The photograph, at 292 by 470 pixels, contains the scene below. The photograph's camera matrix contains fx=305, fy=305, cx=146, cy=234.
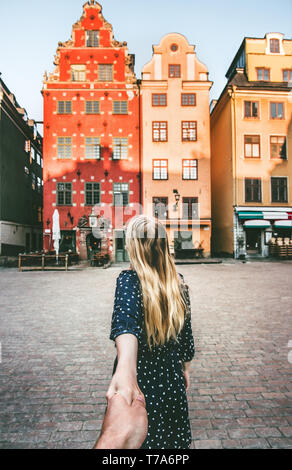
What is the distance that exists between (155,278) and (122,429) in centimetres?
81

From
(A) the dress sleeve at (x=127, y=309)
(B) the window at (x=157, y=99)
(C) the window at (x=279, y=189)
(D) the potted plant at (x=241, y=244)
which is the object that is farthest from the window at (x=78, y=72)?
(A) the dress sleeve at (x=127, y=309)

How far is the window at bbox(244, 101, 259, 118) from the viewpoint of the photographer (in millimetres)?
27203

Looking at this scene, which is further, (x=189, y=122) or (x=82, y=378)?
(x=189, y=122)

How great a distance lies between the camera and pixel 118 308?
1566 millimetres

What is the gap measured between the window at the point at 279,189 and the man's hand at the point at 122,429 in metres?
28.8

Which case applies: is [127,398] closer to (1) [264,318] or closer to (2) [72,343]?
(2) [72,343]

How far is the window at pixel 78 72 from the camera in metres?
27.2

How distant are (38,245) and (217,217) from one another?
22.0 meters

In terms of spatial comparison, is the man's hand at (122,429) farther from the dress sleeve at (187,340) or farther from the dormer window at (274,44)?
the dormer window at (274,44)

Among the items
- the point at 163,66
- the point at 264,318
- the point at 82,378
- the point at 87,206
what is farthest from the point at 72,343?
the point at 163,66

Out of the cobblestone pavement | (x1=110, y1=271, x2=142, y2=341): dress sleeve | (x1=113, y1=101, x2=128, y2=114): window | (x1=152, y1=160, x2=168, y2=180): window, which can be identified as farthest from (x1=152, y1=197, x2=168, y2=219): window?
(x1=110, y1=271, x2=142, y2=341): dress sleeve

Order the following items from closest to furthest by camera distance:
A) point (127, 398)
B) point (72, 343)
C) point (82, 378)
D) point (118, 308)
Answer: point (127, 398) < point (118, 308) < point (82, 378) < point (72, 343)

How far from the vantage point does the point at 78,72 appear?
27266mm

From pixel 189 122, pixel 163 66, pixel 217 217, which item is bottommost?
pixel 217 217
